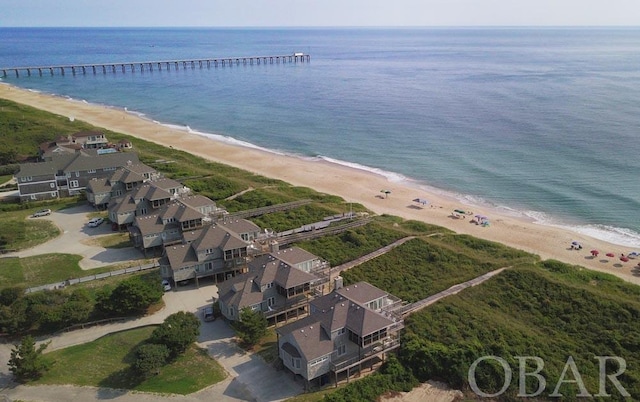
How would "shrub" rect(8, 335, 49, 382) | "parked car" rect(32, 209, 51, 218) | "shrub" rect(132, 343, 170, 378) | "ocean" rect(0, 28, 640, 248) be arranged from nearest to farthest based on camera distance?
"shrub" rect(8, 335, 49, 382), "shrub" rect(132, 343, 170, 378), "parked car" rect(32, 209, 51, 218), "ocean" rect(0, 28, 640, 248)

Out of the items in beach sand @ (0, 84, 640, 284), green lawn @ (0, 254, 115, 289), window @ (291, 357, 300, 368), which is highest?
window @ (291, 357, 300, 368)

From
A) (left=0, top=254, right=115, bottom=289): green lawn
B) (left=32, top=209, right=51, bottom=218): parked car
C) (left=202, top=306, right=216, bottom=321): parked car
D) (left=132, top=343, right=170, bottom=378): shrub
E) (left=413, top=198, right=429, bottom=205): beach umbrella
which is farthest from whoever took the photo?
(left=413, top=198, right=429, bottom=205): beach umbrella

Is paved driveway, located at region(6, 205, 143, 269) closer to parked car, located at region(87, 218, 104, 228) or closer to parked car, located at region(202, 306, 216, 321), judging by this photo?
parked car, located at region(87, 218, 104, 228)

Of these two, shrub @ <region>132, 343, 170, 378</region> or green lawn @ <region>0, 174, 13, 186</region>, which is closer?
shrub @ <region>132, 343, 170, 378</region>

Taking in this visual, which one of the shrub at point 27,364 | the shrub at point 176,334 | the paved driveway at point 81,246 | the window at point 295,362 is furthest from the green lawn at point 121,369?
the paved driveway at point 81,246

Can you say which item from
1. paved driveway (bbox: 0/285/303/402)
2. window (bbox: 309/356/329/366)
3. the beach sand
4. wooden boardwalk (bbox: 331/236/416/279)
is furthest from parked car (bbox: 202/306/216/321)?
the beach sand

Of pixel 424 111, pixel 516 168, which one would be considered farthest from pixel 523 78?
pixel 516 168

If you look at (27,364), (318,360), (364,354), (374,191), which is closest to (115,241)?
(27,364)
